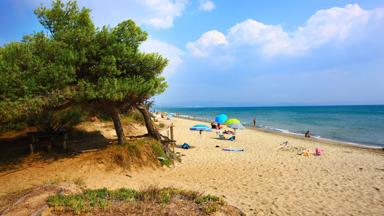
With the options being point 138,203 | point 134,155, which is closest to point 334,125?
point 134,155

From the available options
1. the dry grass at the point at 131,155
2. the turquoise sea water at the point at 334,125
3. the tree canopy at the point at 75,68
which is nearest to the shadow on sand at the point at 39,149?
the dry grass at the point at 131,155

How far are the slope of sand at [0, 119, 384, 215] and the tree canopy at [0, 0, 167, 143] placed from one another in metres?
2.48

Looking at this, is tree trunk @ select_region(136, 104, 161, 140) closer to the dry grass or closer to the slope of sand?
the dry grass

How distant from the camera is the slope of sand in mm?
7523

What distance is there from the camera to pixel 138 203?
225 inches

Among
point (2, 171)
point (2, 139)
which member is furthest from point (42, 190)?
point (2, 139)

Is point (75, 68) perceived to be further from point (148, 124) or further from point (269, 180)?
point (269, 180)

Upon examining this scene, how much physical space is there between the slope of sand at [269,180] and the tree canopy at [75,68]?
248 centimetres

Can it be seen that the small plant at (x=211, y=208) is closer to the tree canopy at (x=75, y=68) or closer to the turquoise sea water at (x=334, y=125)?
the tree canopy at (x=75, y=68)

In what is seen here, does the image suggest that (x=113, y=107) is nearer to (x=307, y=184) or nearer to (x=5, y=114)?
(x=5, y=114)

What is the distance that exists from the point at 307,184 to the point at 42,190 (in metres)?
9.41

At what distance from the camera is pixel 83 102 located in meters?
9.90

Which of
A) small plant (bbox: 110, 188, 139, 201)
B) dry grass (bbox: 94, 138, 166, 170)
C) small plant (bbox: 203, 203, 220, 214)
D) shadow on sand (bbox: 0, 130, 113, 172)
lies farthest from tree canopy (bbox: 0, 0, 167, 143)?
small plant (bbox: 203, 203, 220, 214)

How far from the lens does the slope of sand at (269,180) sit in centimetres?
752
